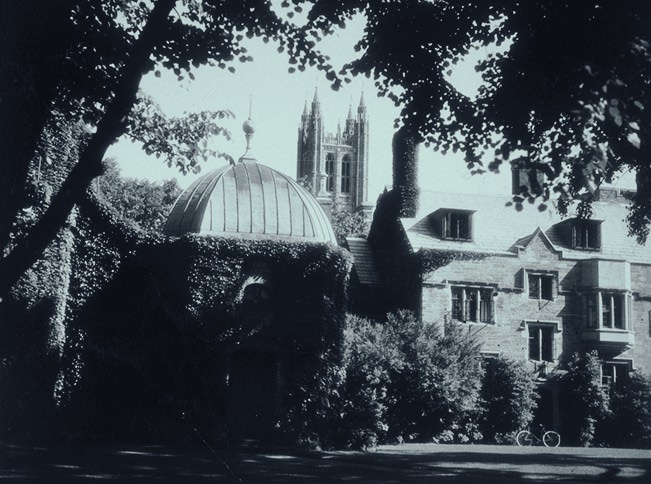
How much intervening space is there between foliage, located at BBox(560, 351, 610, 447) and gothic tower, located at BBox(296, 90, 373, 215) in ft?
293

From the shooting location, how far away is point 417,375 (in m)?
29.3

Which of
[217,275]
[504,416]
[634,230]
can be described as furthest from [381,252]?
[634,230]

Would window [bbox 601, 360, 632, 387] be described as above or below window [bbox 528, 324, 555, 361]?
below

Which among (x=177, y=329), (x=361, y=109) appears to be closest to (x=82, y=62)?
(x=177, y=329)

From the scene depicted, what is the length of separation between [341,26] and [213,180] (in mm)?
16894

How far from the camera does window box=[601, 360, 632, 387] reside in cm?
3609

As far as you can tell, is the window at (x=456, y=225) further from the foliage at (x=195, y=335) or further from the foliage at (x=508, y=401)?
the foliage at (x=195, y=335)

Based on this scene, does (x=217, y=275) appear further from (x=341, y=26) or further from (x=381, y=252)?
(x=381, y=252)

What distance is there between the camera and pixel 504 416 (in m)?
33.6

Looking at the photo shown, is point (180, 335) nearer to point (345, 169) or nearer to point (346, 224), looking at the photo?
point (346, 224)

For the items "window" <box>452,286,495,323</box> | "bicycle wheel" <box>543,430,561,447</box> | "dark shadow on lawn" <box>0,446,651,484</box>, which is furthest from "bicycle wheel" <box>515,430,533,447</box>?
"dark shadow on lawn" <box>0,446,651,484</box>

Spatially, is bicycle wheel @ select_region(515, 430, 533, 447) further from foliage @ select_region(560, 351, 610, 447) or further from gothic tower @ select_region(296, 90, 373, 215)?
gothic tower @ select_region(296, 90, 373, 215)

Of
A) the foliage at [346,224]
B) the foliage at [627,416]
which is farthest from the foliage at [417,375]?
the foliage at [346,224]

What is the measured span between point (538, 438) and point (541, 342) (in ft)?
15.0
